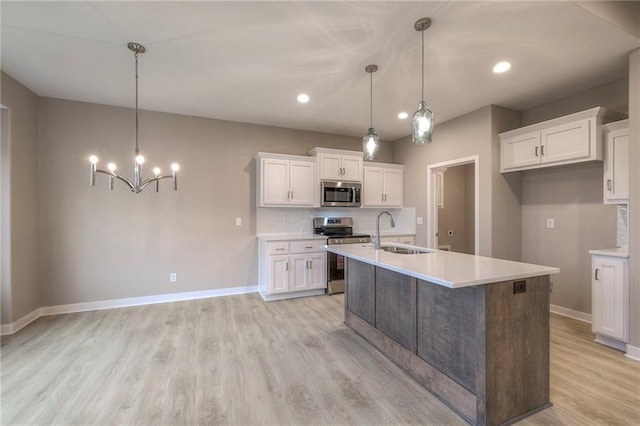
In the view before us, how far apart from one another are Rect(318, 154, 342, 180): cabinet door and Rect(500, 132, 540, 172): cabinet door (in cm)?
237

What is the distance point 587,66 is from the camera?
109 inches

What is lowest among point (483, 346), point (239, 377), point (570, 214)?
point (239, 377)

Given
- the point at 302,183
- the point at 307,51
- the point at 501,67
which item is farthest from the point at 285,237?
the point at 501,67

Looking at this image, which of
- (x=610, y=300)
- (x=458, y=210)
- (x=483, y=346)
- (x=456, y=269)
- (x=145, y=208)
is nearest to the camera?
(x=483, y=346)

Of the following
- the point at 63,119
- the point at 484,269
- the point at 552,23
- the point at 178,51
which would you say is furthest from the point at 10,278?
the point at 552,23

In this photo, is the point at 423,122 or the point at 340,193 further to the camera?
the point at 340,193

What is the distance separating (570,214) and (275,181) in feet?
12.9

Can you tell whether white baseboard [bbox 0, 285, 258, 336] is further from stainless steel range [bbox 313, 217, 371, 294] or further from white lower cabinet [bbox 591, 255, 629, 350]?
white lower cabinet [bbox 591, 255, 629, 350]

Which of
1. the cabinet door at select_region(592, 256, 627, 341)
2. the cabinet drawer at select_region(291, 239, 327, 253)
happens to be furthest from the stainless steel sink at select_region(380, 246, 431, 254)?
the cabinet door at select_region(592, 256, 627, 341)

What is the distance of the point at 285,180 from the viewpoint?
175 inches

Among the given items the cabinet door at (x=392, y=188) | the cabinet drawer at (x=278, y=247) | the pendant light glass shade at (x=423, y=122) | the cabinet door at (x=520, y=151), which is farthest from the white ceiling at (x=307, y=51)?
the cabinet drawer at (x=278, y=247)

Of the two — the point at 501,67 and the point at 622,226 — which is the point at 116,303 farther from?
the point at 622,226

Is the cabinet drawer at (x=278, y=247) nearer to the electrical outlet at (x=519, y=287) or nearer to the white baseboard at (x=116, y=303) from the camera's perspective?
the white baseboard at (x=116, y=303)

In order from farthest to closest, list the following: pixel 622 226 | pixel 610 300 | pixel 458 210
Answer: pixel 458 210 → pixel 622 226 → pixel 610 300
